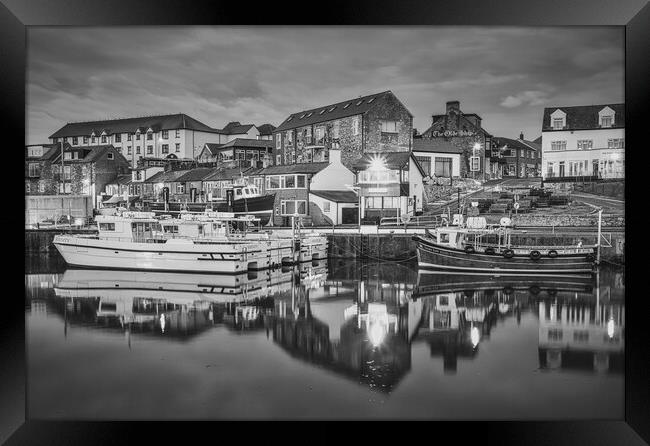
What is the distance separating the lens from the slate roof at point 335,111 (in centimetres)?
1869

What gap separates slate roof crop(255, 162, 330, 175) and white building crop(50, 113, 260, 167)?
1.61m

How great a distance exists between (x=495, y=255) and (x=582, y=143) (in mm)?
3546

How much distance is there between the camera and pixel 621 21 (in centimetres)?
483

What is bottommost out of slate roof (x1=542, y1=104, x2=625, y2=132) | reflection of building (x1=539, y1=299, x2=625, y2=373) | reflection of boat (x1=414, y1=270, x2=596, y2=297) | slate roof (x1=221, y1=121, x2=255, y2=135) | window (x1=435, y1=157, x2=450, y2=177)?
reflection of building (x1=539, y1=299, x2=625, y2=373)

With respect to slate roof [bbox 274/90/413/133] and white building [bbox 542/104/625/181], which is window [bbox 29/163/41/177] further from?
white building [bbox 542/104/625/181]

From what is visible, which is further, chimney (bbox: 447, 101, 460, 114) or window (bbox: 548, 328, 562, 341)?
chimney (bbox: 447, 101, 460, 114)

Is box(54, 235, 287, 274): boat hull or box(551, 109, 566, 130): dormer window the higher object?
box(551, 109, 566, 130): dormer window

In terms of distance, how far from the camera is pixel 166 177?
1903 cm

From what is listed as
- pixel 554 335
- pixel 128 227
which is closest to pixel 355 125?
pixel 128 227

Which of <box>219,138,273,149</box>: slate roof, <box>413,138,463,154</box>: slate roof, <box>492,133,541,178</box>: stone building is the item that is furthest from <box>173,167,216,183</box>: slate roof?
<box>492,133,541,178</box>: stone building

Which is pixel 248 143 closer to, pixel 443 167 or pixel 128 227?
pixel 443 167

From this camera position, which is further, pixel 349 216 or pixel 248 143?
pixel 248 143

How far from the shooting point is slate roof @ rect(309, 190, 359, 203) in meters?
17.6
